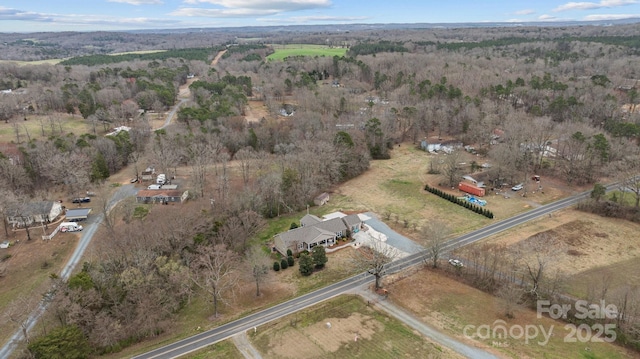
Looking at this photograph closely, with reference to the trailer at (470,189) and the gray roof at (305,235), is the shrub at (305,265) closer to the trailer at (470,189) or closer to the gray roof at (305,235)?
the gray roof at (305,235)

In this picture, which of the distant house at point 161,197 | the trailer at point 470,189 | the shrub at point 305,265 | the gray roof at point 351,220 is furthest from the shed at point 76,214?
the trailer at point 470,189

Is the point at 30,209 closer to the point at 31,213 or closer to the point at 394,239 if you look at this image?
the point at 31,213

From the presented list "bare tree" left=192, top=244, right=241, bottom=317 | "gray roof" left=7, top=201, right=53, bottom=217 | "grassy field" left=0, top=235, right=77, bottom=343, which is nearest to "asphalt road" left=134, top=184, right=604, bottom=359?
"bare tree" left=192, top=244, right=241, bottom=317

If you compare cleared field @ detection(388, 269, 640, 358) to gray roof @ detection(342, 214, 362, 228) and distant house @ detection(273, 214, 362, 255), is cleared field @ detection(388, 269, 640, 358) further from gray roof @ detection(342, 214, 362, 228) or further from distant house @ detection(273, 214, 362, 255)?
gray roof @ detection(342, 214, 362, 228)

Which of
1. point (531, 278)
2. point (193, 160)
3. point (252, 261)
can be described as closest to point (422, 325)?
point (531, 278)

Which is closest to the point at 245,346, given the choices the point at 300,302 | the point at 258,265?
the point at 300,302
